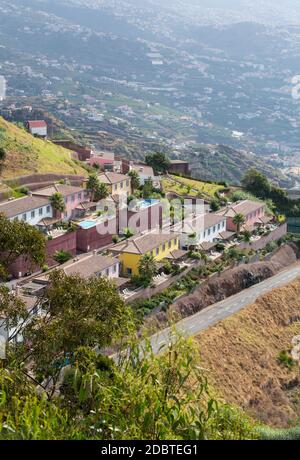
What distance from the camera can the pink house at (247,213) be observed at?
4292cm

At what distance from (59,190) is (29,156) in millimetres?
5709

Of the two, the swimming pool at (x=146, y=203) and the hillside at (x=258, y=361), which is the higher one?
the swimming pool at (x=146, y=203)

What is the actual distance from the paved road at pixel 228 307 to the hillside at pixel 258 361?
0.40 meters

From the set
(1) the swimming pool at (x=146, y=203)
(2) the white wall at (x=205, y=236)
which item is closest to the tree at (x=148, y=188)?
(1) the swimming pool at (x=146, y=203)

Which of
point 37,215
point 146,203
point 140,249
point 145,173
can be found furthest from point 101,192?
point 145,173

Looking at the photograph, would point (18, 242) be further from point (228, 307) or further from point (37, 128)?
point (37, 128)

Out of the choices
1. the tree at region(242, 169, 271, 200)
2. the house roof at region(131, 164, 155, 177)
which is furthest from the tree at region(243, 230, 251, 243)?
the tree at region(242, 169, 271, 200)

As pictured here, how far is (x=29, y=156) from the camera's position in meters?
43.2

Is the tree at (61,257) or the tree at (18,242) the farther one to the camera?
the tree at (61,257)

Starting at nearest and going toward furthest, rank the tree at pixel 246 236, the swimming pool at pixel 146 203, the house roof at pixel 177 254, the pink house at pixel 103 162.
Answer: the house roof at pixel 177 254, the swimming pool at pixel 146 203, the tree at pixel 246 236, the pink house at pixel 103 162

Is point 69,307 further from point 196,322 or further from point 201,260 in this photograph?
point 201,260

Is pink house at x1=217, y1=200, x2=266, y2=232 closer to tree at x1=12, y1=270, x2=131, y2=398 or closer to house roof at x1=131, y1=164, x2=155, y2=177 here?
house roof at x1=131, y1=164, x2=155, y2=177

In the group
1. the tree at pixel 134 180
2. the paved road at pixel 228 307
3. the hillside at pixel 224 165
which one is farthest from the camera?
the hillside at pixel 224 165

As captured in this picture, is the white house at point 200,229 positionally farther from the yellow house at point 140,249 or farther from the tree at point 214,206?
the tree at point 214,206
